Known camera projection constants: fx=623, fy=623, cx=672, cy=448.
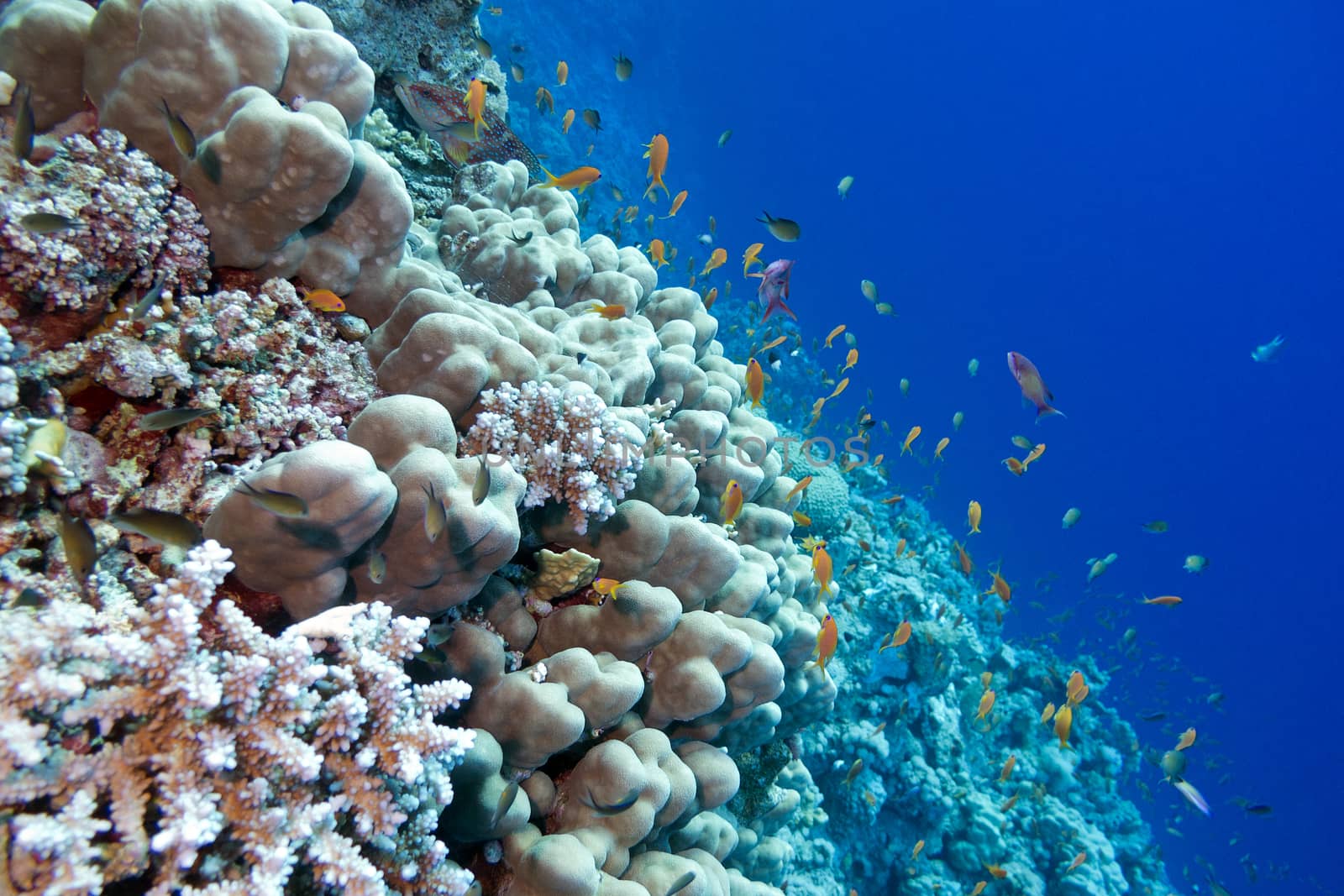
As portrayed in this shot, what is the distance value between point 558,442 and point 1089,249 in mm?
116743

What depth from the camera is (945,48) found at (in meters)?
102

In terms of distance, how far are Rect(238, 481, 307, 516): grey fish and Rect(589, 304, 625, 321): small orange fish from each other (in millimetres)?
2370

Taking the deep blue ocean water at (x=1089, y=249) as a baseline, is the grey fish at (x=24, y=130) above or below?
below

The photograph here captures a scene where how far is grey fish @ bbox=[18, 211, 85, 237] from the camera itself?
6.23 ft

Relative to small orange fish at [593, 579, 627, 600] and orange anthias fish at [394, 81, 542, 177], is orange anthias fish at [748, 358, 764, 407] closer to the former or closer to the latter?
small orange fish at [593, 579, 627, 600]

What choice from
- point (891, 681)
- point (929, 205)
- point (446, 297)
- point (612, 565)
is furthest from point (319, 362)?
point (929, 205)

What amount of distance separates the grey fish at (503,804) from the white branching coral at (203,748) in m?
0.48

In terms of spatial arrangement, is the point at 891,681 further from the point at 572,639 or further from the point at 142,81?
the point at 142,81

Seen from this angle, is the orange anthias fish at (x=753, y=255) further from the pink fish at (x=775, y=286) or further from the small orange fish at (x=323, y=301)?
the small orange fish at (x=323, y=301)

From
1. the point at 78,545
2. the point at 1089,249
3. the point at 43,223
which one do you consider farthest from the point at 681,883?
the point at 1089,249

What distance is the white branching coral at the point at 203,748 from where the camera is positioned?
1369mm

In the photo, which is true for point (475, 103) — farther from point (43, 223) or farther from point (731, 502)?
point (731, 502)

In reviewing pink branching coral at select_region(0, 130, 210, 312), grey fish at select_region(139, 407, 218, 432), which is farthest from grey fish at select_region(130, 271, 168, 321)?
grey fish at select_region(139, 407, 218, 432)

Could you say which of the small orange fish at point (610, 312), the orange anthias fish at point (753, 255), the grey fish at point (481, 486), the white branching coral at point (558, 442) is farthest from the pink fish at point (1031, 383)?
the grey fish at point (481, 486)
